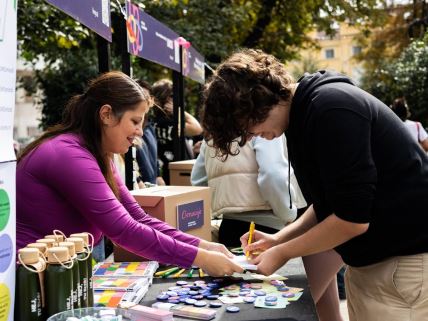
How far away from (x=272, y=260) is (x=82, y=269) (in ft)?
2.14

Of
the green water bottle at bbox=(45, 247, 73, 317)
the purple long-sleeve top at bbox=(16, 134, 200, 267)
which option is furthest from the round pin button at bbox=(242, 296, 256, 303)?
the green water bottle at bbox=(45, 247, 73, 317)

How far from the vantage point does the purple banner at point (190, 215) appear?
262 centimetres

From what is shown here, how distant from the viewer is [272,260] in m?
1.93

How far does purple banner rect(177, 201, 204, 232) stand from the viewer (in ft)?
8.58

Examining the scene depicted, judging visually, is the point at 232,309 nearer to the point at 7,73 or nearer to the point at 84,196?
the point at 84,196

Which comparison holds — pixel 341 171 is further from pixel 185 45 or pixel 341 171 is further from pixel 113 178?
pixel 185 45

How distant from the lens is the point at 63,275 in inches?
58.8

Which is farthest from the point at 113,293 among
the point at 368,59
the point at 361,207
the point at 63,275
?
the point at 368,59

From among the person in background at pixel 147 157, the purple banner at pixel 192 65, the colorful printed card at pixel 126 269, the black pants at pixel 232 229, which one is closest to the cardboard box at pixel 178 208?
the colorful printed card at pixel 126 269

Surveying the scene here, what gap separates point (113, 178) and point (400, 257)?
44.6 inches

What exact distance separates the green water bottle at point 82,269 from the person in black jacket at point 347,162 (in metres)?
0.54

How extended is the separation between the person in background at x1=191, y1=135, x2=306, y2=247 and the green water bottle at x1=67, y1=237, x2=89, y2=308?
1.40 metres

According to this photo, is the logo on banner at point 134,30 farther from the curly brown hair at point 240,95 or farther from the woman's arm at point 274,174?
the curly brown hair at point 240,95

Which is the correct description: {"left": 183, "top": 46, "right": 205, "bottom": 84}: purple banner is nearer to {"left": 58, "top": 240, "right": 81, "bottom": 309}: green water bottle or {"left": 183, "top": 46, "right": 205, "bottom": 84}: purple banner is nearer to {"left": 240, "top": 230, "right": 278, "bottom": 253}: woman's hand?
{"left": 240, "top": 230, "right": 278, "bottom": 253}: woman's hand
